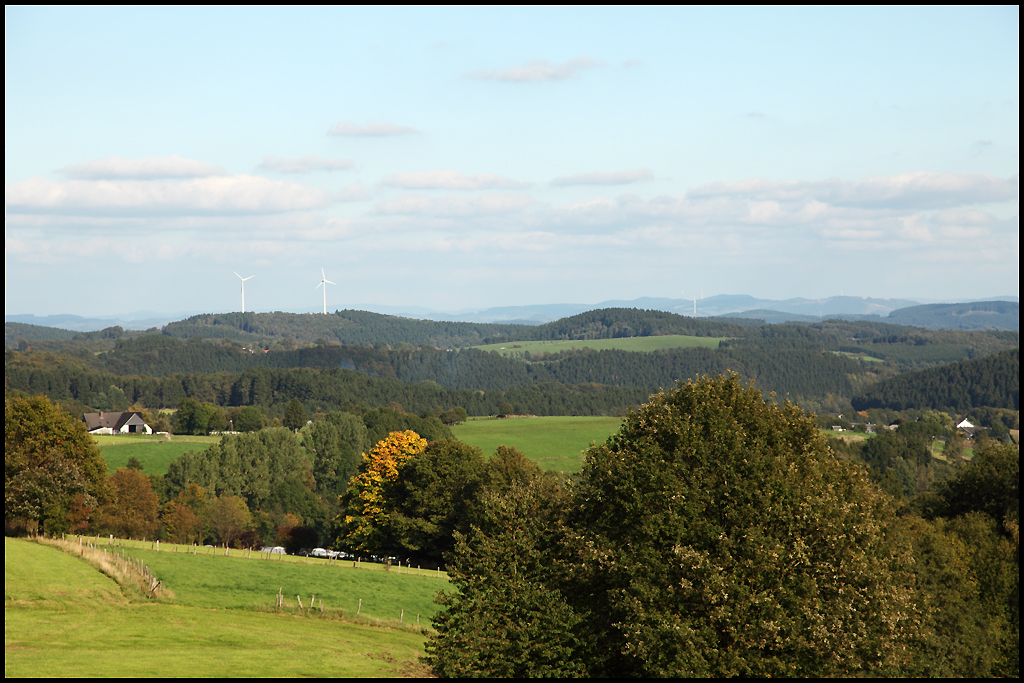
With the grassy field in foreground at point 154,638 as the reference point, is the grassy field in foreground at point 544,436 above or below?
below

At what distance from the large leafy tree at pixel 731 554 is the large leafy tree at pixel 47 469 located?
46.2 m

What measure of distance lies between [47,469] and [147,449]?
71.2 meters

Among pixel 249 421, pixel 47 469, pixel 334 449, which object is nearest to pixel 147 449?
pixel 334 449

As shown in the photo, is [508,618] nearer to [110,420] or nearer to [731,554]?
[731,554]

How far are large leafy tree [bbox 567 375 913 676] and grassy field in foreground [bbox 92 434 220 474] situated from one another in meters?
100

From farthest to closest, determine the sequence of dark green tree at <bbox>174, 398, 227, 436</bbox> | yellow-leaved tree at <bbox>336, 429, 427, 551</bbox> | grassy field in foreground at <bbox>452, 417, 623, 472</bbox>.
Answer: dark green tree at <bbox>174, 398, 227, 436</bbox>, grassy field in foreground at <bbox>452, 417, 623, 472</bbox>, yellow-leaved tree at <bbox>336, 429, 427, 551</bbox>

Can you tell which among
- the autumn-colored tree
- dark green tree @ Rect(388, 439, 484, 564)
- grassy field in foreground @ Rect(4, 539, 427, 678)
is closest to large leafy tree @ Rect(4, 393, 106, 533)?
grassy field in foreground @ Rect(4, 539, 427, 678)

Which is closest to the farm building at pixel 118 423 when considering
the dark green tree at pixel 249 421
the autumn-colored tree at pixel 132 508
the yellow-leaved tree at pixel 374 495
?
the dark green tree at pixel 249 421

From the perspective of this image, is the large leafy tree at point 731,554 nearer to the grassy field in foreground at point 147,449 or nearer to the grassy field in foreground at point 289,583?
the grassy field in foreground at point 289,583

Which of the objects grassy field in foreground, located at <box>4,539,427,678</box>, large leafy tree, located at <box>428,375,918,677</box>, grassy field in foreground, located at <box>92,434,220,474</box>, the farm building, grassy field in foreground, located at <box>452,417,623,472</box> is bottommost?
grassy field in foreground, located at <box>452,417,623,472</box>

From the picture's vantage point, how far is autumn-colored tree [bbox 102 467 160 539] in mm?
87062

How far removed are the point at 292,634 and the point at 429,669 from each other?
827 cm

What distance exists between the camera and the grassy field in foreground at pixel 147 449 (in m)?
122

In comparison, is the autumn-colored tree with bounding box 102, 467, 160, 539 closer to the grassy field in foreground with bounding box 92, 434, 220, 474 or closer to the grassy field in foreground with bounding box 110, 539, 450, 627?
the grassy field in foreground with bounding box 92, 434, 220, 474
